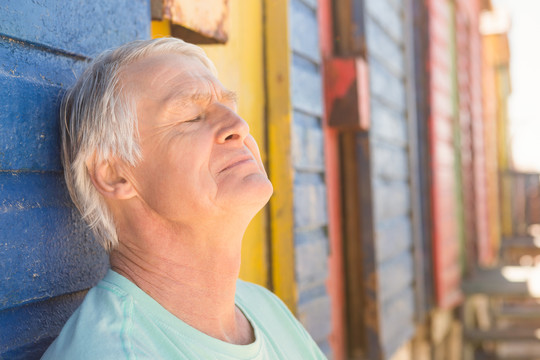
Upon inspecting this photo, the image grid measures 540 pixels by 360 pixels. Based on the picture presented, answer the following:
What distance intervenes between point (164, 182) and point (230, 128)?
0.19 meters

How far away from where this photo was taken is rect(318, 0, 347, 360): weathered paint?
3686mm

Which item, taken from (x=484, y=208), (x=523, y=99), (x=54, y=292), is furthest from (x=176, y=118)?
(x=523, y=99)

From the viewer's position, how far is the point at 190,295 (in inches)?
54.1

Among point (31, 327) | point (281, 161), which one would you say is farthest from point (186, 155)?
point (281, 161)

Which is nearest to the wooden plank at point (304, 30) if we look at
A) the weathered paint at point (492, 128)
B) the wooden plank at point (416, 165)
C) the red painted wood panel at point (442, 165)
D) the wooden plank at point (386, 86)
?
the wooden plank at point (386, 86)

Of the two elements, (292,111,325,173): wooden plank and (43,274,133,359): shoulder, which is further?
(292,111,325,173): wooden plank

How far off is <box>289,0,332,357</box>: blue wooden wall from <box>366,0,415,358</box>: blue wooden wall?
37.3 inches

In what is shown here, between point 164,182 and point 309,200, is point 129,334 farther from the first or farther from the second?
point 309,200

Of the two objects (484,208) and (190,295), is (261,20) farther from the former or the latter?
(484,208)

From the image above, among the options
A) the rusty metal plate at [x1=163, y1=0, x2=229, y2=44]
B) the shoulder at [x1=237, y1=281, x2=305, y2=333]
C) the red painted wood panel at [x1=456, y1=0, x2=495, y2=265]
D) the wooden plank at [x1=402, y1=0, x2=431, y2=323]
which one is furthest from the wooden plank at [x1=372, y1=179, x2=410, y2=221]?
the red painted wood panel at [x1=456, y1=0, x2=495, y2=265]

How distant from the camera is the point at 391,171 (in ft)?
14.0

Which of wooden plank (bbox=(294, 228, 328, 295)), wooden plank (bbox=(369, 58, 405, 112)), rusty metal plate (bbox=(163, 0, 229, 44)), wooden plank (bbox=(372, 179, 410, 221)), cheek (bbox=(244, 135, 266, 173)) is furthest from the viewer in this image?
wooden plank (bbox=(369, 58, 405, 112))

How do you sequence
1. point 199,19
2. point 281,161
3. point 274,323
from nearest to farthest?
point 274,323 → point 199,19 → point 281,161

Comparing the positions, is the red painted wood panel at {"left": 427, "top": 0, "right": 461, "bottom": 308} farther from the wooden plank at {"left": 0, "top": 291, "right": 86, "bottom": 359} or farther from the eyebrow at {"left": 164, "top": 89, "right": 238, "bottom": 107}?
the wooden plank at {"left": 0, "top": 291, "right": 86, "bottom": 359}
